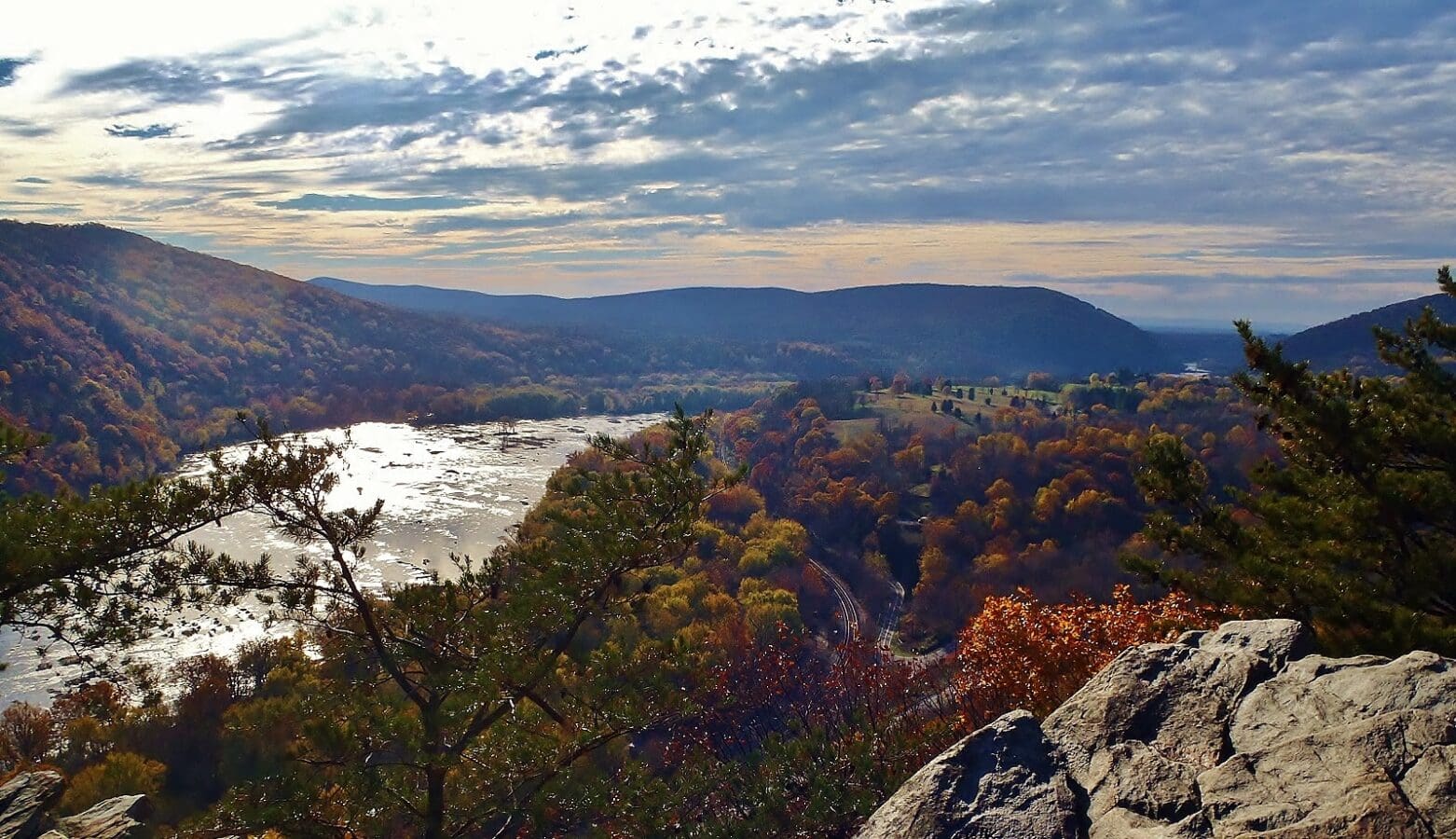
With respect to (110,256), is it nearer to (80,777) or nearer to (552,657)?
(80,777)

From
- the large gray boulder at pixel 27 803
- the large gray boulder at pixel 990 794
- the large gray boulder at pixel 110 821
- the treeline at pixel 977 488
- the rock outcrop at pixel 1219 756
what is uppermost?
the rock outcrop at pixel 1219 756

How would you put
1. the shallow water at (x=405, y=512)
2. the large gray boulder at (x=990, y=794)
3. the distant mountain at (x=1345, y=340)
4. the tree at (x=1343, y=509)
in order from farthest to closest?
1. the distant mountain at (x=1345, y=340)
2. the shallow water at (x=405, y=512)
3. the tree at (x=1343, y=509)
4. the large gray boulder at (x=990, y=794)

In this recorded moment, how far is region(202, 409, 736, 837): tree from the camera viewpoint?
10.2 meters

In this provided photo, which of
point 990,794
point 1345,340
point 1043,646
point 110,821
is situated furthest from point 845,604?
point 1345,340

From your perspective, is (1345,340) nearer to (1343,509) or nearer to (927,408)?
(927,408)

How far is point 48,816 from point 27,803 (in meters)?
0.76

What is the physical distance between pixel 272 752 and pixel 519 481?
53.8 metres

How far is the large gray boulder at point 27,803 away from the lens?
9.30 m

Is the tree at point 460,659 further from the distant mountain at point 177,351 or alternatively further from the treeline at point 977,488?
the distant mountain at point 177,351

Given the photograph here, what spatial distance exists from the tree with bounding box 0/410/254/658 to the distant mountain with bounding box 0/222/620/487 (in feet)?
248

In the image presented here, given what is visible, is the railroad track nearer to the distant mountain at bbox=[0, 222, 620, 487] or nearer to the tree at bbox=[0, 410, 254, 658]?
the tree at bbox=[0, 410, 254, 658]

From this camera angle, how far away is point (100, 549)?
995 centimetres

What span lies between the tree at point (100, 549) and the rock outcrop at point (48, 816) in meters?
1.63

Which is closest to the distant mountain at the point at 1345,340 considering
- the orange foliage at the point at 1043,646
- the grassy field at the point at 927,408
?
the grassy field at the point at 927,408
